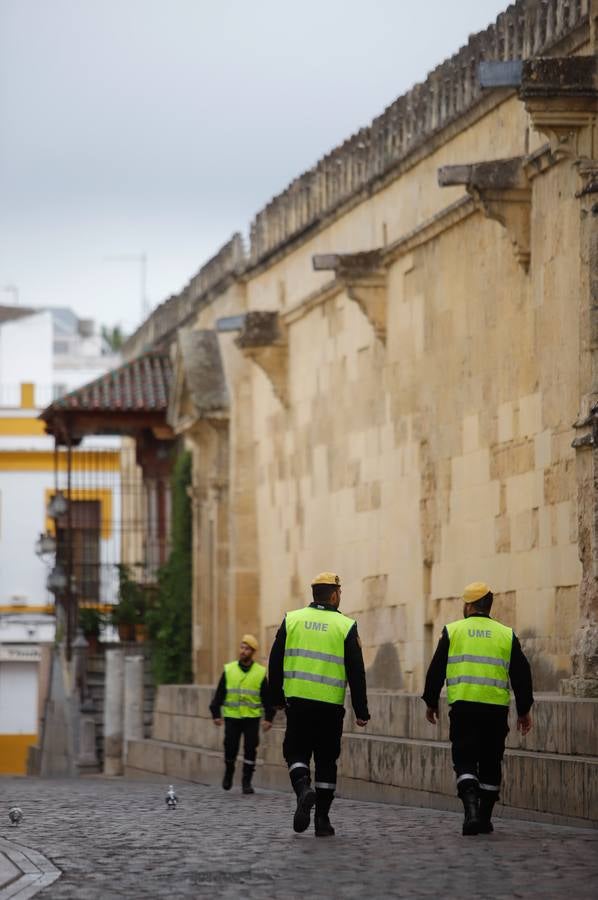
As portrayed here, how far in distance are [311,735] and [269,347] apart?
15026 mm

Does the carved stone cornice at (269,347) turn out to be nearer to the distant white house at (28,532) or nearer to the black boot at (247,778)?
the black boot at (247,778)

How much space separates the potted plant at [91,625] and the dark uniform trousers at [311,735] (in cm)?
2144

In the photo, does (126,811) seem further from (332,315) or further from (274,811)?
(332,315)

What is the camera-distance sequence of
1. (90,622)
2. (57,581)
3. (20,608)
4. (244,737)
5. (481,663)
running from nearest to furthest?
(481,663)
(244,737)
(57,581)
(90,622)
(20,608)

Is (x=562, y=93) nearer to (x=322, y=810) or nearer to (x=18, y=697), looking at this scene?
(x=322, y=810)

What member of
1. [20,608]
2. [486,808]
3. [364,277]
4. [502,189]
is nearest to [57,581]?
[364,277]

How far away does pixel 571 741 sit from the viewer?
1306 centimetres

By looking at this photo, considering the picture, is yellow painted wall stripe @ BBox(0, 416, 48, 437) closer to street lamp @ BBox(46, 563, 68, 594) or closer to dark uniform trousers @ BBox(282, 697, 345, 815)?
street lamp @ BBox(46, 563, 68, 594)

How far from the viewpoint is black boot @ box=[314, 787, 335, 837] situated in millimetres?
12266

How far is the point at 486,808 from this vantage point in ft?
40.0

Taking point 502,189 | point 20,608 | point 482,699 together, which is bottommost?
point 482,699

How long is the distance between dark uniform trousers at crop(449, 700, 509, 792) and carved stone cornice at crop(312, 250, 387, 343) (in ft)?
35.2

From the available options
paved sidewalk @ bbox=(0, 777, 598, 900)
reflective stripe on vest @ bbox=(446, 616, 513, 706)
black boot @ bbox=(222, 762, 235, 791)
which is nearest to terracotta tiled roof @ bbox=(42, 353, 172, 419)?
black boot @ bbox=(222, 762, 235, 791)

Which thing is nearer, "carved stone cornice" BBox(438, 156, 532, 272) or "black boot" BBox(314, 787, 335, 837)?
"black boot" BBox(314, 787, 335, 837)
